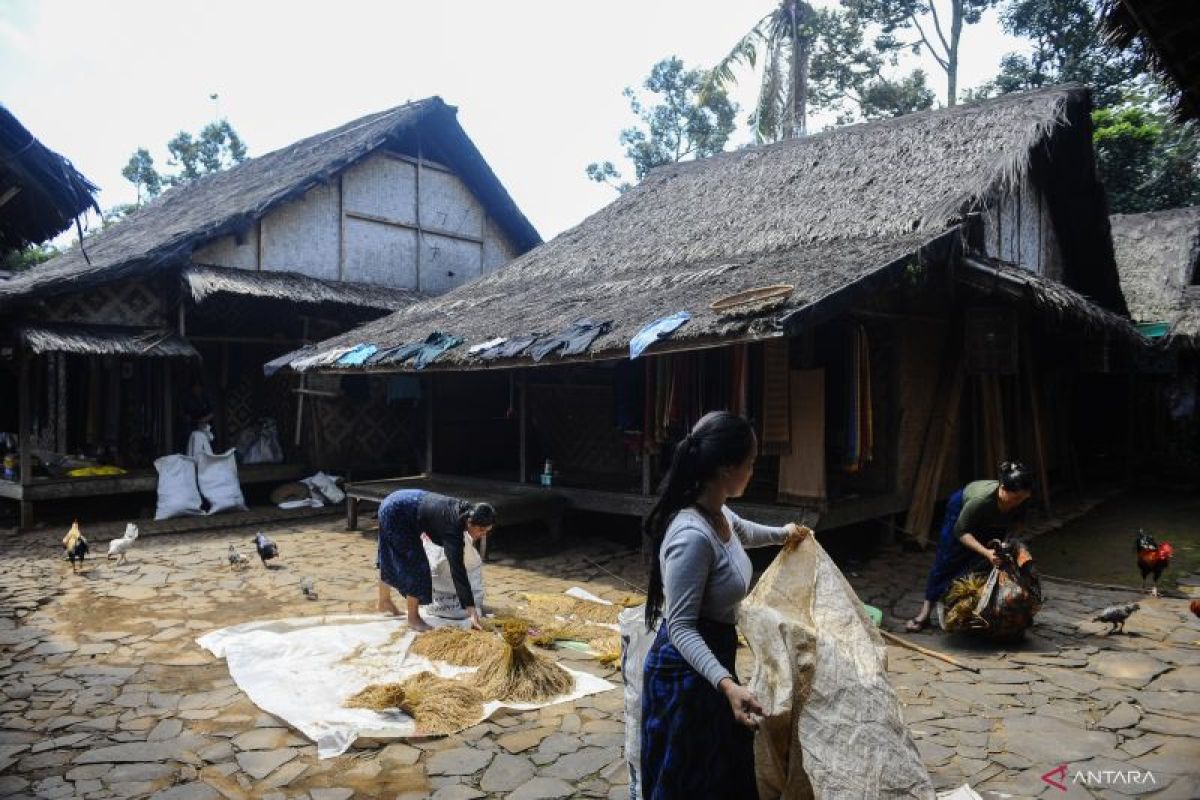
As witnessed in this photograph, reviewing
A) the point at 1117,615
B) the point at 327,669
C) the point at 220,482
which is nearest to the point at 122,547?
the point at 220,482

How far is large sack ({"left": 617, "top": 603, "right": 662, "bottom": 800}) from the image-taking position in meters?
2.66

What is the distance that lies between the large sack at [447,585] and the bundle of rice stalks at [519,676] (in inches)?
Result: 41.9

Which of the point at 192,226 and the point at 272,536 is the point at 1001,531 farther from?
the point at 192,226

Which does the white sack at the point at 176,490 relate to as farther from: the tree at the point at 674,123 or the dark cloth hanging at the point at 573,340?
the tree at the point at 674,123

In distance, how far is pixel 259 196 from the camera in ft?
40.7

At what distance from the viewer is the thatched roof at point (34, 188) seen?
533cm

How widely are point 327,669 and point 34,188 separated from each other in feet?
13.0

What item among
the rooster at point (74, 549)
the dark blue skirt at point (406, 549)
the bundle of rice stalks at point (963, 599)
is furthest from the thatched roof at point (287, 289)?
the bundle of rice stalks at point (963, 599)

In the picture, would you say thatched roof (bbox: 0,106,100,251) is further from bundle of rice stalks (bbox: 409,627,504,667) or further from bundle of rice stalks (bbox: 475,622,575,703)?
bundle of rice stalks (bbox: 475,622,575,703)

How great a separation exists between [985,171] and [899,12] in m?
17.6

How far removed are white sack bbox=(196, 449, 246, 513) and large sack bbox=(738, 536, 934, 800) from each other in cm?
982

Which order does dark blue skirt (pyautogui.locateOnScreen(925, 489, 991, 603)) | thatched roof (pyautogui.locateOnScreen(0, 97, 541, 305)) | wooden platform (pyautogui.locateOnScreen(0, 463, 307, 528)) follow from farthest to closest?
thatched roof (pyautogui.locateOnScreen(0, 97, 541, 305)), wooden platform (pyautogui.locateOnScreen(0, 463, 307, 528)), dark blue skirt (pyautogui.locateOnScreen(925, 489, 991, 603))

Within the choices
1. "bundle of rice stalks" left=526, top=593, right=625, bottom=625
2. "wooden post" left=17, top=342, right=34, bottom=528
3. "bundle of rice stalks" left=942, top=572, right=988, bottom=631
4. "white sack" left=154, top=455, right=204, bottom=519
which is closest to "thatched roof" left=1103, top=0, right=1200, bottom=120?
"bundle of rice stalks" left=942, top=572, right=988, bottom=631

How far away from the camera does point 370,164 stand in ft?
44.9
